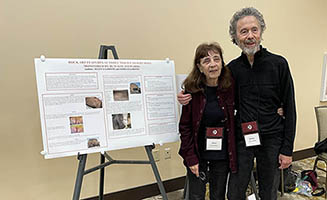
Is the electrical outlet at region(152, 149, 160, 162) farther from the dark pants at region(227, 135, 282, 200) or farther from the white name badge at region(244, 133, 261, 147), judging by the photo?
the white name badge at region(244, 133, 261, 147)

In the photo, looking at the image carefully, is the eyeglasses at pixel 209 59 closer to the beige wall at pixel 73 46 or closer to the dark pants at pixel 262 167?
the dark pants at pixel 262 167

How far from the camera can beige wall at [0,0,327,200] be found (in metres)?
1.74

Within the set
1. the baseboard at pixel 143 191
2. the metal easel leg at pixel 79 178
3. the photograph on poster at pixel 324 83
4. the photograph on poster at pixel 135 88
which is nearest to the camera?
the metal easel leg at pixel 79 178

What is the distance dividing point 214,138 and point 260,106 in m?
0.34

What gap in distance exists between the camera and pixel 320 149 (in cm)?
223

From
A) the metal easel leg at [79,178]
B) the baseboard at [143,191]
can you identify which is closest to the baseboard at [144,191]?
the baseboard at [143,191]

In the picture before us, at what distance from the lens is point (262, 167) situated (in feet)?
4.57

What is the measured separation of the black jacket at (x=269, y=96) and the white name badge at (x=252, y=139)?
0.05m

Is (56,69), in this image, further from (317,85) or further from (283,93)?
(317,85)

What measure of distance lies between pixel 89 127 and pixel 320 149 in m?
2.23

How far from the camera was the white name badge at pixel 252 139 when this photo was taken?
1.33 m

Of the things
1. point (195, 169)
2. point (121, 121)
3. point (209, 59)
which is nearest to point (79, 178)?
point (121, 121)

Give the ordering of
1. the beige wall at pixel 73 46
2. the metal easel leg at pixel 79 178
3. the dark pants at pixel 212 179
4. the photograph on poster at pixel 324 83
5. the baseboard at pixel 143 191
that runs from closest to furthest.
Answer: the metal easel leg at pixel 79 178 < the dark pants at pixel 212 179 < the beige wall at pixel 73 46 < the baseboard at pixel 143 191 < the photograph on poster at pixel 324 83

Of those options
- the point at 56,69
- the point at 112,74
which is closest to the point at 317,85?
the point at 112,74
